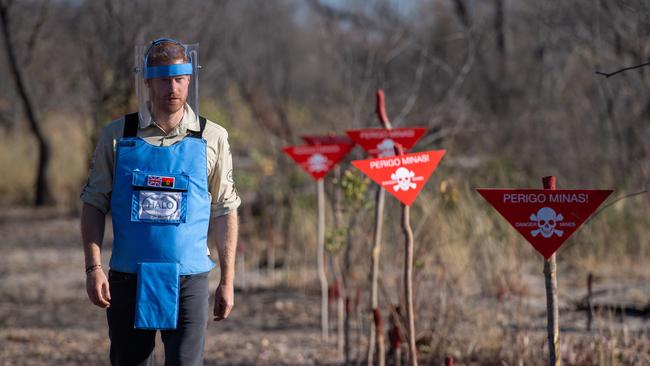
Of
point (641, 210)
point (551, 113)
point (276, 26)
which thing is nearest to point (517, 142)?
point (551, 113)

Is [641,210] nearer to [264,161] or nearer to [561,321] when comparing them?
[561,321]

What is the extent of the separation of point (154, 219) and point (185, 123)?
14.1 inches

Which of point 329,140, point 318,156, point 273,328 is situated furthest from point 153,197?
point 273,328

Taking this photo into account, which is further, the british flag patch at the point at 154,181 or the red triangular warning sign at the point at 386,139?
the red triangular warning sign at the point at 386,139

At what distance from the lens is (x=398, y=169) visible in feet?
14.1

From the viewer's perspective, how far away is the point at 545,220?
3.63m

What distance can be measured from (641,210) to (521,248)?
1.73 metres

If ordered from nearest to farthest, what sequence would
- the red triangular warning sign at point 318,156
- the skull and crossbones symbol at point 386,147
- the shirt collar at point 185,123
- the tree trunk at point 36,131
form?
the shirt collar at point 185,123, the skull and crossbones symbol at point 386,147, the red triangular warning sign at point 318,156, the tree trunk at point 36,131

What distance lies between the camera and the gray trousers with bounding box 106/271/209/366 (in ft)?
11.1

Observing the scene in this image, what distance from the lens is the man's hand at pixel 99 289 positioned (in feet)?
11.0

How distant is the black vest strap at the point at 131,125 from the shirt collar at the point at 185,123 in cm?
2

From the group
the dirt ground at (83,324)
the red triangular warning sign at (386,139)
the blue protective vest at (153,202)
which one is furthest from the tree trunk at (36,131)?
the blue protective vest at (153,202)

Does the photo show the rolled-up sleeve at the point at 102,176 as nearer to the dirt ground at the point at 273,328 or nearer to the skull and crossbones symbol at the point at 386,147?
the skull and crossbones symbol at the point at 386,147

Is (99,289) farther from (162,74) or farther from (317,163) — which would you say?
(317,163)
